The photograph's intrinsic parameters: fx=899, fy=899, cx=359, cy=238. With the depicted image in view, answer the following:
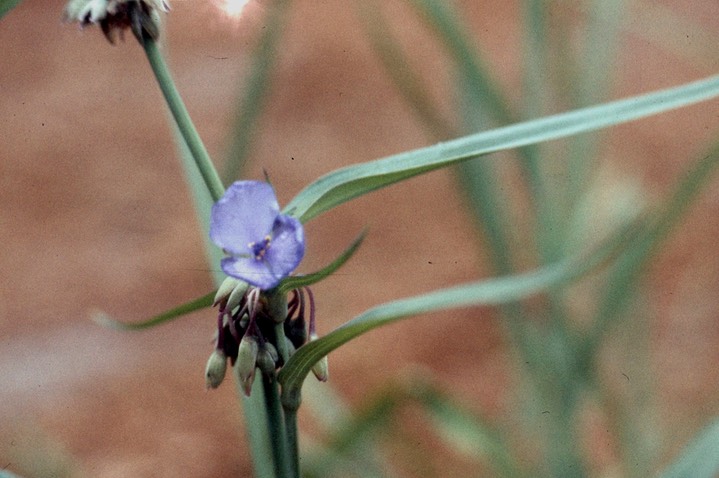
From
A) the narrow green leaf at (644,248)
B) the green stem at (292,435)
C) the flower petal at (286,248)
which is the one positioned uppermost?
the flower petal at (286,248)

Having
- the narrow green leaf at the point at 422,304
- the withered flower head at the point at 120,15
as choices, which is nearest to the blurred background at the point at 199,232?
the narrow green leaf at the point at 422,304

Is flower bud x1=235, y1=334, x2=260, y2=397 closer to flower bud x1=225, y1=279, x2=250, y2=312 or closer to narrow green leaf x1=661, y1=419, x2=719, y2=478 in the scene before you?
flower bud x1=225, y1=279, x2=250, y2=312

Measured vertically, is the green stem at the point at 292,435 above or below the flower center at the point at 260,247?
below

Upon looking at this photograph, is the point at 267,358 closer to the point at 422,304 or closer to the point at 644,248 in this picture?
the point at 422,304

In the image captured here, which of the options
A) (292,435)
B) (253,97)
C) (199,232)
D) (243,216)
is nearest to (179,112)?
(243,216)

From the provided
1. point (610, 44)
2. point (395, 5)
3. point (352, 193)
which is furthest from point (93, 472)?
point (395, 5)

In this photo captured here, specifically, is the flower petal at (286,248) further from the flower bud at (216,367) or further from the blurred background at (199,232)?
the blurred background at (199,232)

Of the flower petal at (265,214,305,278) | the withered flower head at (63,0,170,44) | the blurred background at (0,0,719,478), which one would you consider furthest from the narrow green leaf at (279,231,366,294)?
the blurred background at (0,0,719,478)
